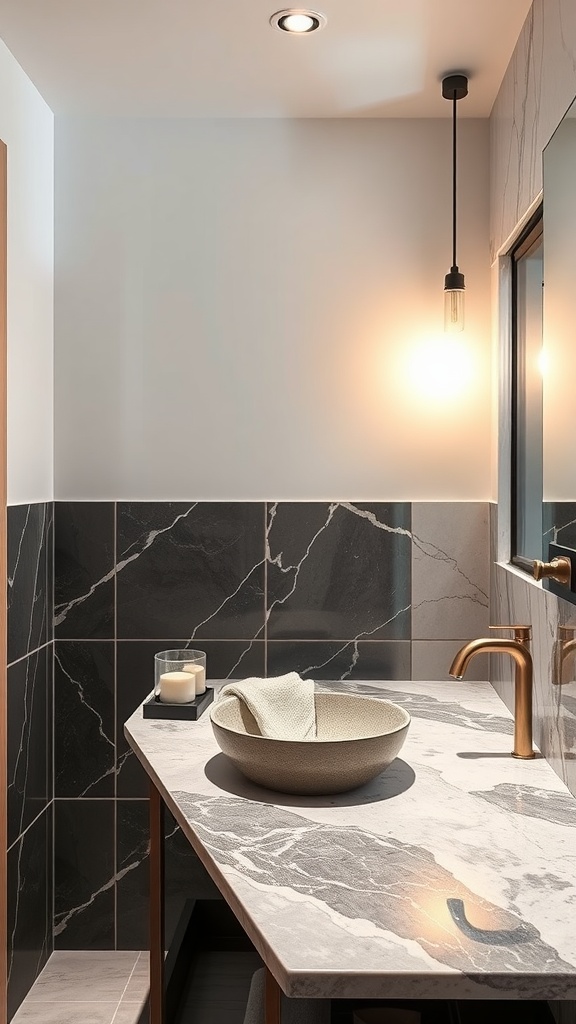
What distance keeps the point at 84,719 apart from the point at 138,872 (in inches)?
19.8

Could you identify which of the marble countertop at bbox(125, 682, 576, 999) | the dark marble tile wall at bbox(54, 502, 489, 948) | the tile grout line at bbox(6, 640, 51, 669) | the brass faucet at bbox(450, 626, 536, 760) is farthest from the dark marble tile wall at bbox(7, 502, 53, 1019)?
the brass faucet at bbox(450, 626, 536, 760)

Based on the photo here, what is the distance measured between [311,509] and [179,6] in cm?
137

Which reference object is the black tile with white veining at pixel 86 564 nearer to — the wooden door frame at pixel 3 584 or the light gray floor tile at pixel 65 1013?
the wooden door frame at pixel 3 584

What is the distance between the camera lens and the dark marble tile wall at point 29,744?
242cm

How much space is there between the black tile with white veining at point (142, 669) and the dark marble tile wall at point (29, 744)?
0.21 metres

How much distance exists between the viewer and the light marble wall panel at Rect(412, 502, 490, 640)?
2.77 metres

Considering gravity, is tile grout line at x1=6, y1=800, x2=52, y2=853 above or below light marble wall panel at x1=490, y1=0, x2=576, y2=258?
below

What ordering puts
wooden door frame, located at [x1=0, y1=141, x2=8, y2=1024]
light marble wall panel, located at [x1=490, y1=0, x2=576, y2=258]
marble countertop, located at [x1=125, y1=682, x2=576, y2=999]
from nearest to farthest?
marble countertop, located at [x1=125, y1=682, x2=576, y2=999] → light marble wall panel, located at [x1=490, y1=0, x2=576, y2=258] → wooden door frame, located at [x1=0, y1=141, x2=8, y2=1024]

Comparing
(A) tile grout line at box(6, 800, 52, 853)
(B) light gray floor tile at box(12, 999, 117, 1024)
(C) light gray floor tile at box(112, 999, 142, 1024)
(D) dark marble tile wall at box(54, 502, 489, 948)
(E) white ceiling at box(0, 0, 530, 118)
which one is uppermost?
(E) white ceiling at box(0, 0, 530, 118)

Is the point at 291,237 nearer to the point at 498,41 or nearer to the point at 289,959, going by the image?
the point at 498,41

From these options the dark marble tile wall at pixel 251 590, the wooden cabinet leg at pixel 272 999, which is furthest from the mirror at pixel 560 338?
the dark marble tile wall at pixel 251 590

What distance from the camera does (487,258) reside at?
277 centimetres

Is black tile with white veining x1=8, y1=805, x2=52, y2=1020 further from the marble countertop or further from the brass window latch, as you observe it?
the brass window latch

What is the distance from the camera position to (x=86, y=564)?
279 cm
